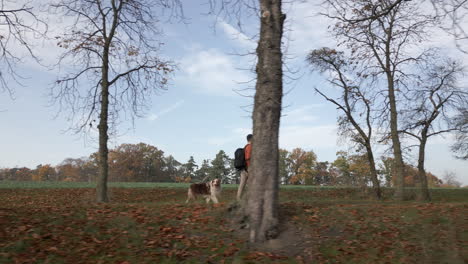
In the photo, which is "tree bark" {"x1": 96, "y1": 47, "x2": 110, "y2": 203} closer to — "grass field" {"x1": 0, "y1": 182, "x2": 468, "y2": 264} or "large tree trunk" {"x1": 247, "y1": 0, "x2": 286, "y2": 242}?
"grass field" {"x1": 0, "y1": 182, "x2": 468, "y2": 264}

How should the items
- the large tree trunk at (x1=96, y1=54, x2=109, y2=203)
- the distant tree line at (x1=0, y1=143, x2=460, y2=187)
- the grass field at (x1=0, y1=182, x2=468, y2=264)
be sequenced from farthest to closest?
the distant tree line at (x1=0, y1=143, x2=460, y2=187) < the large tree trunk at (x1=96, y1=54, x2=109, y2=203) < the grass field at (x1=0, y1=182, x2=468, y2=264)

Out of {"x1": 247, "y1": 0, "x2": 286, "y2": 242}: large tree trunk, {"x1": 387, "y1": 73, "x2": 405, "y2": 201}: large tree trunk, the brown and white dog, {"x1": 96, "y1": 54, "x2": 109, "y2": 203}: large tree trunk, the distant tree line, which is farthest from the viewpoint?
the distant tree line

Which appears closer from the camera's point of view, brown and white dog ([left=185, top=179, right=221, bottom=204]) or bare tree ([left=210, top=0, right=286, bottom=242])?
bare tree ([left=210, top=0, right=286, bottom=242])

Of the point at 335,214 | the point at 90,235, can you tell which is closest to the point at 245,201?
the point at 335,214

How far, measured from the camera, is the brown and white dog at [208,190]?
12445mm

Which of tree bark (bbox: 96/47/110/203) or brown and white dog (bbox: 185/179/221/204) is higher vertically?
tree bark (bbox: 96/47/110/203)

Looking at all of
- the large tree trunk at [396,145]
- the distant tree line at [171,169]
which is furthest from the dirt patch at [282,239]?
the distant tree line at [171,169]

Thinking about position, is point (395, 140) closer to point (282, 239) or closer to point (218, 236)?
point (282, 239)

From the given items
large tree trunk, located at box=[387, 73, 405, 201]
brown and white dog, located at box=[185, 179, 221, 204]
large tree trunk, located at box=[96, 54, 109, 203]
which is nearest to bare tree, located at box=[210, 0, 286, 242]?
brown and white dog, located at box=[185, 179, 221, 204]

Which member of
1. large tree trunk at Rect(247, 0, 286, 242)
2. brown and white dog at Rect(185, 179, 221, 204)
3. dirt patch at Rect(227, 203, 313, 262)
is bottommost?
dirt patch at Rect(227, 203, 313, 262)

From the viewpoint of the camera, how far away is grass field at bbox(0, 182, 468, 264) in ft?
19.6

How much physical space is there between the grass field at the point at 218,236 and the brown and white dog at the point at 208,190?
13.5 ft

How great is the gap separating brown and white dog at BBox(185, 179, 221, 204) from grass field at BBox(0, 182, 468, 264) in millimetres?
4100

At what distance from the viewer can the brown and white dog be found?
12445 millimetres
